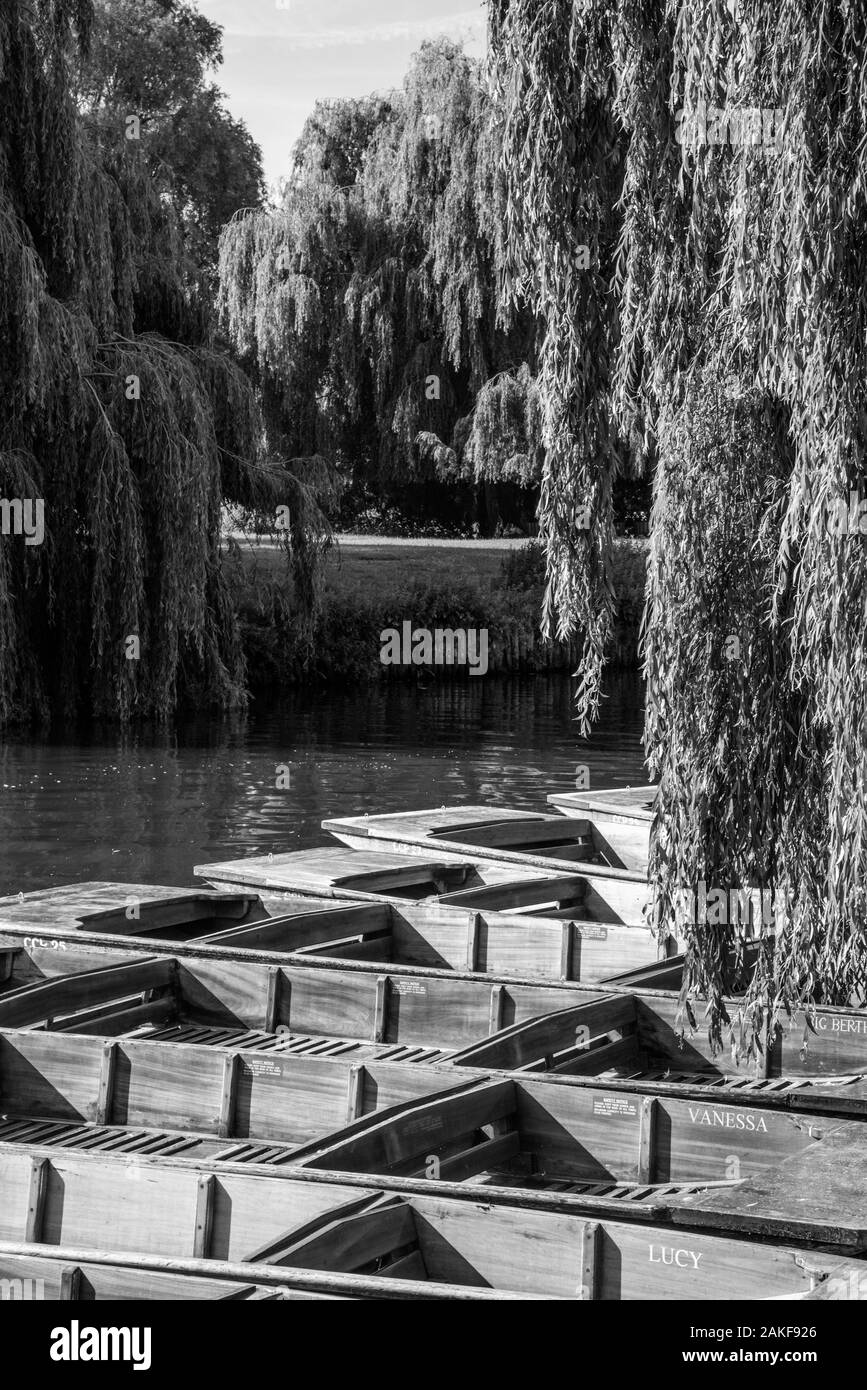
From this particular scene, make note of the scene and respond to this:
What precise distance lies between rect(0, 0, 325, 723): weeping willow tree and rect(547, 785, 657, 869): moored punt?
7.47 metres

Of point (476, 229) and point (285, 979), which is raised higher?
point (476, 229)

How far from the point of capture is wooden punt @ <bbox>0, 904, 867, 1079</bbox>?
6340 mm

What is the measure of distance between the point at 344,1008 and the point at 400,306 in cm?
2209

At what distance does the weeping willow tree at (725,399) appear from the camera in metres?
4.98

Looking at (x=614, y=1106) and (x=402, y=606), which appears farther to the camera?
(x=402, y=606)

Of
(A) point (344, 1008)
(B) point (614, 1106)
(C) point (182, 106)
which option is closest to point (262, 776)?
(A) point (344, 1008)

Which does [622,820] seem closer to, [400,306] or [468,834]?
[468,834]

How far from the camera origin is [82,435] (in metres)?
17.1

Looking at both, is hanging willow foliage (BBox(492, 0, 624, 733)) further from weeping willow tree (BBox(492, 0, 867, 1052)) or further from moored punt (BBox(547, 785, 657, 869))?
moored punt (BBox(547, 785, 657, 869))

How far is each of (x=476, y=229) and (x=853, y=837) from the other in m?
22.3

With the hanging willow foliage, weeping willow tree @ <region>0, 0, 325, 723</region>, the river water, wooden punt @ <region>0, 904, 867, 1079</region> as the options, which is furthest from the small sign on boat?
weeping willow tree @ <region>0, 0, 325, 723</region>

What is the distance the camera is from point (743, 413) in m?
5.43
